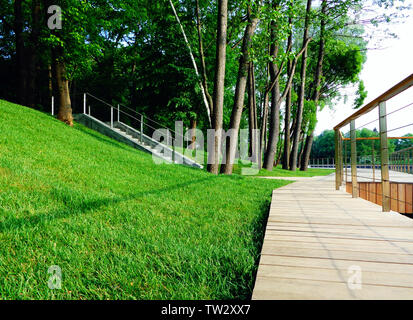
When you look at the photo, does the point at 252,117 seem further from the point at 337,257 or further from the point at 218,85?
the point at 337,257

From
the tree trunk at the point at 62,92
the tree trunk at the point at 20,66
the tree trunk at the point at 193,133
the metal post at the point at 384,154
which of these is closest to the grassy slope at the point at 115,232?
the metal post at the point at 384,154

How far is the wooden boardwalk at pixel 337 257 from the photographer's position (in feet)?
4.26

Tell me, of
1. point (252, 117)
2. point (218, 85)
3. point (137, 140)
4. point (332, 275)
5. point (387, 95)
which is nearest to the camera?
point (332, 275)

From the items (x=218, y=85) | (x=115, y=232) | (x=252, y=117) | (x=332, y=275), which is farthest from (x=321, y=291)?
(x=252, y=117)

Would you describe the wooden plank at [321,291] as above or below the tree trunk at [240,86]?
below

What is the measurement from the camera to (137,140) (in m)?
11.1

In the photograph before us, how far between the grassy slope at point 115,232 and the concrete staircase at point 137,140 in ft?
17.0

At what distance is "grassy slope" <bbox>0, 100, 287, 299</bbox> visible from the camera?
5.14 feet

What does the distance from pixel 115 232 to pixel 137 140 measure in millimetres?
9147

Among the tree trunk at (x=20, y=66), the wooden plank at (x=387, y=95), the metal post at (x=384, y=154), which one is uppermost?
the tree trunk at (x=20, y=66)

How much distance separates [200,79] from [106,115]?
9.30 metres

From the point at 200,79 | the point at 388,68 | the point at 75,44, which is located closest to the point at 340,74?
the point at 388,68

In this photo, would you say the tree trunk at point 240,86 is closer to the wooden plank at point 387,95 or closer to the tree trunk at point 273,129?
the wooden plank at point 387,95
